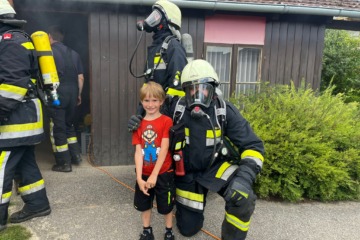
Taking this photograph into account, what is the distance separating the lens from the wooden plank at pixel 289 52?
5.33 m

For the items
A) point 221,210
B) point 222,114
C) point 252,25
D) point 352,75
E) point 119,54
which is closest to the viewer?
point 222,114

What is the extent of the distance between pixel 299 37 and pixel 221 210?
3.55m

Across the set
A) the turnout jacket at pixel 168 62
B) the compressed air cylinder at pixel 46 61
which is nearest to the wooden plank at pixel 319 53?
the turnout jacket at pixel 168 62

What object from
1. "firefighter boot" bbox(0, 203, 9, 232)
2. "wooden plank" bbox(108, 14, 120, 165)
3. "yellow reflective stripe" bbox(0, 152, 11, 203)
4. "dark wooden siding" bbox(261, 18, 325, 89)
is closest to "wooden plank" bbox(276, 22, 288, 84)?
"dark wooden siding" bbox(261, 18, 325, 89)

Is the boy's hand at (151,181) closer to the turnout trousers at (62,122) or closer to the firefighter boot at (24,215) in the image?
the firefighter boot at (24,215)

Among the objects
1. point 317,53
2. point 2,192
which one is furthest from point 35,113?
point 317,53

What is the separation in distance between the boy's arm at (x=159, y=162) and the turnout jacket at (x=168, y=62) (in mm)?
709

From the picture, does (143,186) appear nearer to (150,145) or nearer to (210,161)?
(150,145)

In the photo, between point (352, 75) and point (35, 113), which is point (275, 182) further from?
point (352, 75)

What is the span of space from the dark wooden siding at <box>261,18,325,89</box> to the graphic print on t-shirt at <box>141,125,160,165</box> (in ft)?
11.4

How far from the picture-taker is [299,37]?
212 inches

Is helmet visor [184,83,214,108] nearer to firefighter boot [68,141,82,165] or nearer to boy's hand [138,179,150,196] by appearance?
boy's hand [138,179,150,196]

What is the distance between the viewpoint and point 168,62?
326cm

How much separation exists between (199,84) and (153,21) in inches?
45.0
